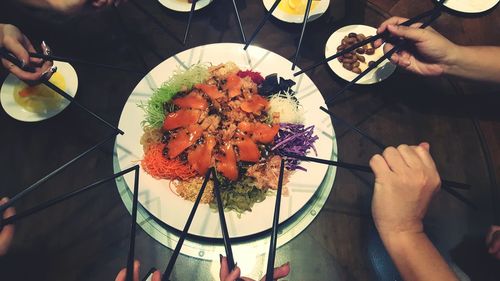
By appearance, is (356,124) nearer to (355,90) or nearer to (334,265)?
(355,90)


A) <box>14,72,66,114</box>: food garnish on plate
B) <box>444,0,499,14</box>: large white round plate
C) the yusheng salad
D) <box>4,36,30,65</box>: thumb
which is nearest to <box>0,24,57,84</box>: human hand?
<box>4,36,30,65</box>: thumb

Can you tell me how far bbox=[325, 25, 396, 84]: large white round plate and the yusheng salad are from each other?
1.61 feet

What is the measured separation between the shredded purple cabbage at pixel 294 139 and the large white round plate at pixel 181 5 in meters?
1.50

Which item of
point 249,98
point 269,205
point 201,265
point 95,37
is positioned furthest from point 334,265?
point 95,37

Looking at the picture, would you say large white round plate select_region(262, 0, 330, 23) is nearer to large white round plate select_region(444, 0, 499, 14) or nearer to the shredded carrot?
large white round plate select_region(444, 0, 499, 14)

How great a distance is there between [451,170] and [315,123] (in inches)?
43.9

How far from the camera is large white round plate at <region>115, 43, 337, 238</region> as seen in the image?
2.20 metres

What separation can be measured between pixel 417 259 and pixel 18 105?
10.4 ft

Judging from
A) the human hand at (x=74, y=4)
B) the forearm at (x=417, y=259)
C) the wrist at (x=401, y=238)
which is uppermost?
the human hand at (x=74, y=4)

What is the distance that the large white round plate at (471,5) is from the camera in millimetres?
3296

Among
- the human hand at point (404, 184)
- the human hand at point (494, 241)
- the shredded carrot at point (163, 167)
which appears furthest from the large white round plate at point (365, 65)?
the shredded carrot at point (163, 167)

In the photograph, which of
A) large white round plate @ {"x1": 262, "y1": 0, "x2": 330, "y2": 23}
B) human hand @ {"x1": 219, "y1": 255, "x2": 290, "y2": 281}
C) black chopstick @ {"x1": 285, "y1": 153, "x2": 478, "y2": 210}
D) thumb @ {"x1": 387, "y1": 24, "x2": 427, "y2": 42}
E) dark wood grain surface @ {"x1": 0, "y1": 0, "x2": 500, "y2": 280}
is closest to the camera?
human hand @ {"x1": 219, "y1": 255, "x2": 290, "y2": 281}

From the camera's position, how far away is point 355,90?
2877mm

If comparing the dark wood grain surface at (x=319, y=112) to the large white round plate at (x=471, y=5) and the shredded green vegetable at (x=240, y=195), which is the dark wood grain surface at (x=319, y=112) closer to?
the large white round plate at (x=471, y=5)
